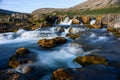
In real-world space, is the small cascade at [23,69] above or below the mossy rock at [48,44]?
below

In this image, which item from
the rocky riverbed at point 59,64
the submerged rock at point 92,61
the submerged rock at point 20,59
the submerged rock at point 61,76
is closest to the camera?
the submerged rock at point 61,76

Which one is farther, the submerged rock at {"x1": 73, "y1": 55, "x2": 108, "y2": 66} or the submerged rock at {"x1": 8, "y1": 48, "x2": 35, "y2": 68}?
the submerged rock at {"x1": 8, "y1": 48, "x2": 35, "y2": 68}

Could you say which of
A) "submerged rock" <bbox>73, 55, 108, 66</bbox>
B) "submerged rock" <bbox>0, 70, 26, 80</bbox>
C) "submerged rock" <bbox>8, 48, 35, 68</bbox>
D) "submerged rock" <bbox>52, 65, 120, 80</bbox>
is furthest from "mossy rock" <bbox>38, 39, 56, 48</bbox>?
"submerged rock" <bbox>0, 70, 26, 80</bbox>

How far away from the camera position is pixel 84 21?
6819 cm

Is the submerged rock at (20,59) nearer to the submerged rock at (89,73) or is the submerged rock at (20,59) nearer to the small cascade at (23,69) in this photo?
the small cascade at (23,69)

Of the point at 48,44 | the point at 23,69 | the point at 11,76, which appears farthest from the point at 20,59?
the point at 48,44

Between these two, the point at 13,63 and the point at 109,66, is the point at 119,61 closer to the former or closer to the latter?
the point at 109,66

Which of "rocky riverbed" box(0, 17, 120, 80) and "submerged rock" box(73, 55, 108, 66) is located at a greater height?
"submerged rock" box(73, 55, 108, 66)

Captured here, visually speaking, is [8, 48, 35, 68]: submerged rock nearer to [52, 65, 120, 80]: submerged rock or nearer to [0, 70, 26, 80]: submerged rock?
[0, 70, 26, 80]: submerged rock

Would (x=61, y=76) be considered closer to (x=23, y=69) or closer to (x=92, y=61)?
(x=23, y=69)

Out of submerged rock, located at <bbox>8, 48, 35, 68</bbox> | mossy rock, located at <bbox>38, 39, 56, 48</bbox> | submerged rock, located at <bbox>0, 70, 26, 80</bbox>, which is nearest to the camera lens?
submerged rock, located at <bbox>0, 70, 26, 80</bbox>

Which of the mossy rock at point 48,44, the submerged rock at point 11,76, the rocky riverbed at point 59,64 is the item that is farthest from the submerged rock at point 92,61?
the mossy rock at point 48,44

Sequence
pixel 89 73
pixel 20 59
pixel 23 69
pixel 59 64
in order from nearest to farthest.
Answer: pixel 89 73 → pixel 23 69 → pixel 20 59 → pixel 59 64

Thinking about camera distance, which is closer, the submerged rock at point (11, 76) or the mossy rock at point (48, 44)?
the submerged rock at point (11, 76)
